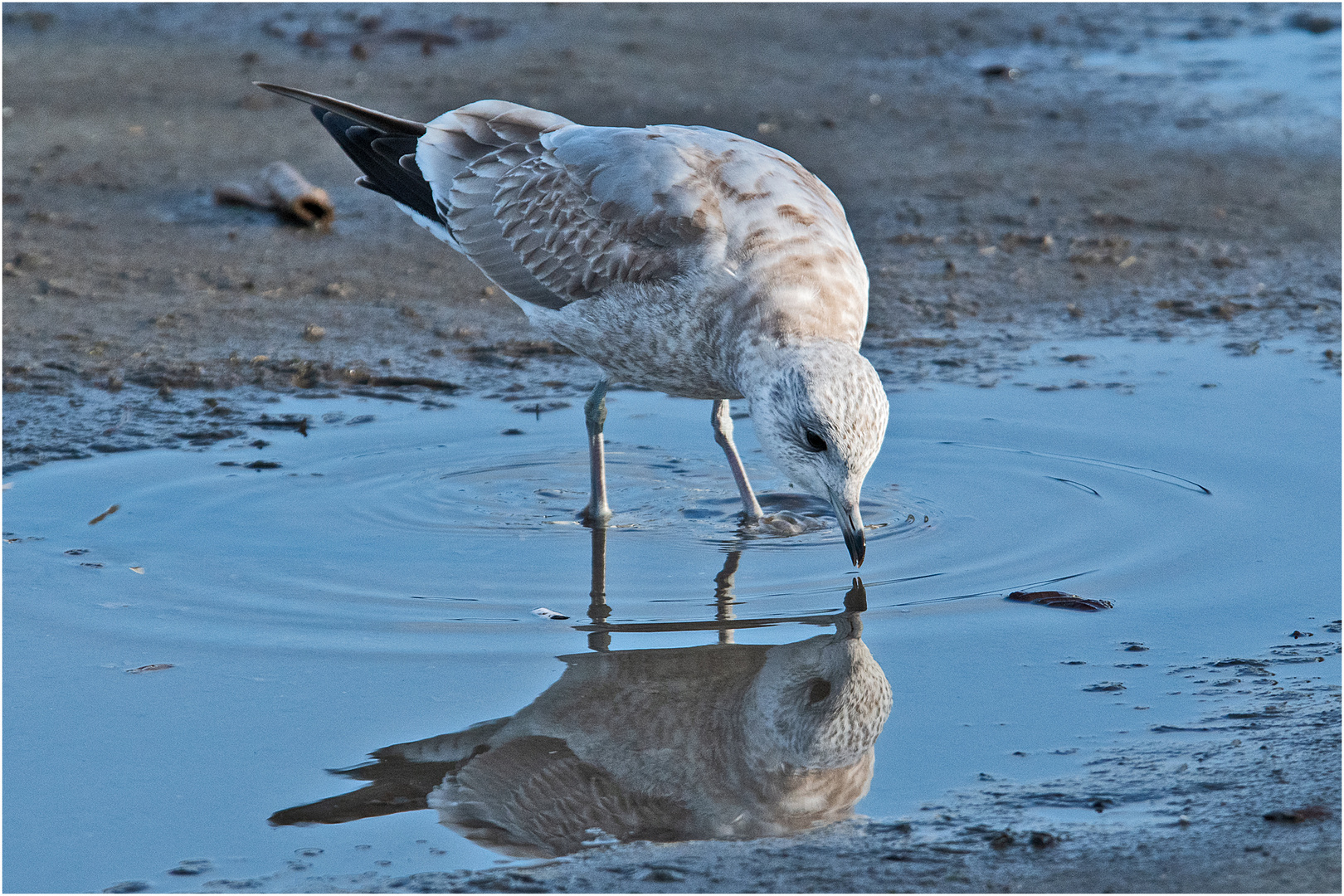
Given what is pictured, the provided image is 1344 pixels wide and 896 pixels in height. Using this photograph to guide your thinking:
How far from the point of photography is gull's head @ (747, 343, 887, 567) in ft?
16.1

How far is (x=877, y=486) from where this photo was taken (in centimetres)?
599

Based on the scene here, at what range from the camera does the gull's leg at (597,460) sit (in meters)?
5.75

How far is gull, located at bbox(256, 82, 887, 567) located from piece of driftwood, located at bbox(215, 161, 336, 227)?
→ 2.53 m

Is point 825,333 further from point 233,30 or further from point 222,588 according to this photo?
point 233,30

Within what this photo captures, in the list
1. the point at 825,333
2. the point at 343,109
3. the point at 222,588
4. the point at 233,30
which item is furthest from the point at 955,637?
the point at 233,30

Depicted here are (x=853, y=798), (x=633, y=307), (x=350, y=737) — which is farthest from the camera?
(x=633, y=307)

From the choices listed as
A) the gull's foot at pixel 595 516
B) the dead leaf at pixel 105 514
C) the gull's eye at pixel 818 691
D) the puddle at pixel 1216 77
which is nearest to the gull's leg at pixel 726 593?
the gull's eye at pixel 818 691

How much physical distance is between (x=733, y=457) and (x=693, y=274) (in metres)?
0.82

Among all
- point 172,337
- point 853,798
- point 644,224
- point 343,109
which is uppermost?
point 343,109

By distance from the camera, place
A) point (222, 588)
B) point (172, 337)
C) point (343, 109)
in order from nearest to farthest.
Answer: point (222, 588) → point (343, 109) → point (172, 337)

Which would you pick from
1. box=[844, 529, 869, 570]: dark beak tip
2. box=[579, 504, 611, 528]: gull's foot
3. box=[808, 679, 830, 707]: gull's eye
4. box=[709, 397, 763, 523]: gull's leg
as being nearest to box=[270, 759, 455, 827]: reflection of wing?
box=[808, 679, 830, 707]: gull's eye

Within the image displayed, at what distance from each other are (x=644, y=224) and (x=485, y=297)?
274cm

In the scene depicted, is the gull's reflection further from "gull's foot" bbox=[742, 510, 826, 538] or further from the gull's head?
"gull's foot" bbox=[742, 510, 826, 538]

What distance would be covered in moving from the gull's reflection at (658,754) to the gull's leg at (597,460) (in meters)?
1.03
